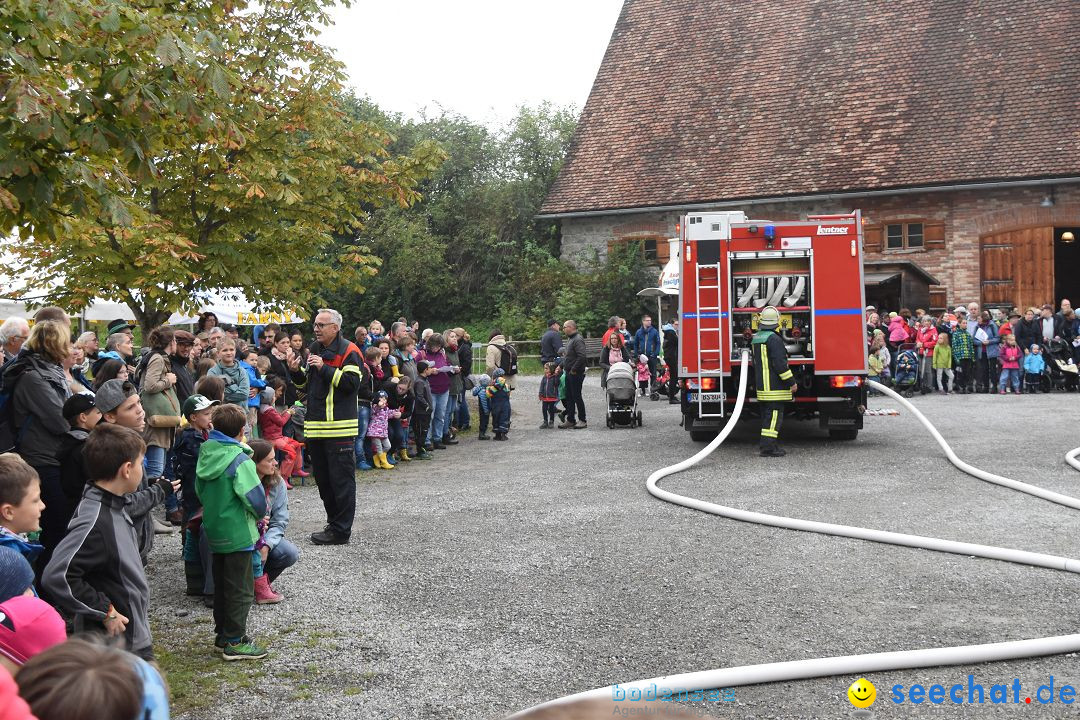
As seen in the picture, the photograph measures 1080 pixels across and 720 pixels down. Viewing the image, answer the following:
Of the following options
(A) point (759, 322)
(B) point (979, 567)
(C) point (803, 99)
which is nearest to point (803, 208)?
(C) point (803, 99)

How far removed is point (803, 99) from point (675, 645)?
28299 millimetres

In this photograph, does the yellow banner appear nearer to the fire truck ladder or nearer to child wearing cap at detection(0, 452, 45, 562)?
the fire truck ladder

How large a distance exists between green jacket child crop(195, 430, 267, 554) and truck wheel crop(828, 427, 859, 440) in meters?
9.74

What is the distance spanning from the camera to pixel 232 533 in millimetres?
5738

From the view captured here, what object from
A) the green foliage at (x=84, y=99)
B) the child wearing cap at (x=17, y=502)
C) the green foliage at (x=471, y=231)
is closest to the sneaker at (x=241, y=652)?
the child wearing cap at (x=17, y=502)

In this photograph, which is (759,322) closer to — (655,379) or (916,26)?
(655,379)

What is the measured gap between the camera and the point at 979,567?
7.11 meters

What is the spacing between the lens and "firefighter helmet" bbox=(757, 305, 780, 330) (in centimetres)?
1302

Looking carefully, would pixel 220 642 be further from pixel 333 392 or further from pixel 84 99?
pixel 84 99

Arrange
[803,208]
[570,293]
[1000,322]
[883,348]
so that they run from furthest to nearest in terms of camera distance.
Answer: [570,293], [803,208], [1000,322], [883,348]

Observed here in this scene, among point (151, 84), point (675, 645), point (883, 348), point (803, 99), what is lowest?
point (675, 645)

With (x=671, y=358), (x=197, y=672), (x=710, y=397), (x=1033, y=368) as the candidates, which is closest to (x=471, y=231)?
(x=671, y=358)

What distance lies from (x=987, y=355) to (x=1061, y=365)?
4.50ft

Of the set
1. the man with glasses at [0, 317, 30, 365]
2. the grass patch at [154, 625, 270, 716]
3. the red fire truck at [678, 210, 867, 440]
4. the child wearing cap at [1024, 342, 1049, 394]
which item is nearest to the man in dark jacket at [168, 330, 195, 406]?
the man with glasses at [0, 317, 30, 365]
